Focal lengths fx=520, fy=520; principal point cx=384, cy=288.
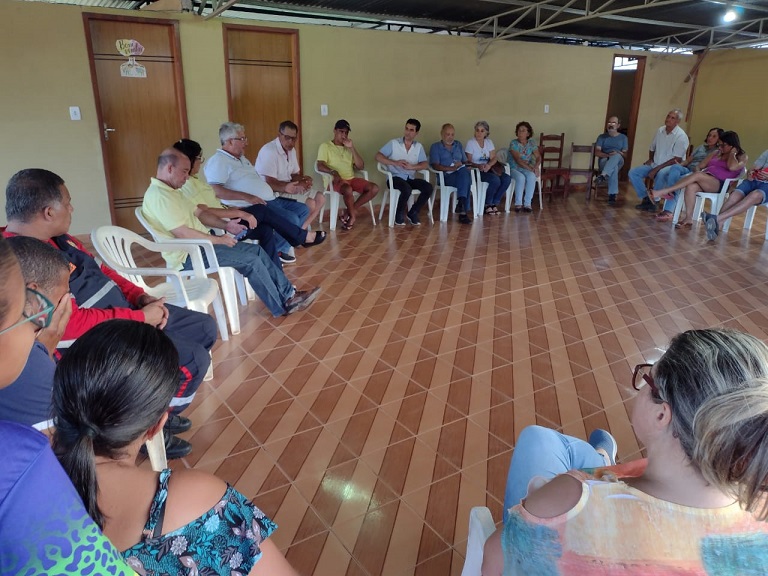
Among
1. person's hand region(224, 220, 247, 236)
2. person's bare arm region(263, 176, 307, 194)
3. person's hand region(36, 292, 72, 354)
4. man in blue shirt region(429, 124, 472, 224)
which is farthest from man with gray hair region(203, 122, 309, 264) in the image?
man in blue shirt region(429, 124, 472, 224)

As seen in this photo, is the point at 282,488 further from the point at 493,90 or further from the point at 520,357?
the point at 493,90

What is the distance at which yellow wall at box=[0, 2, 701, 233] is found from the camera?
16.1ft

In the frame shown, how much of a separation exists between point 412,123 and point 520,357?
3.96m

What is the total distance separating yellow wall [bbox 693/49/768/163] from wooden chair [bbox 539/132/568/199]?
12.0 ft

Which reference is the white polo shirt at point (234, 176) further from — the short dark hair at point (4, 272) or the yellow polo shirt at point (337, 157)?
the short dark hair at point (4, 272)

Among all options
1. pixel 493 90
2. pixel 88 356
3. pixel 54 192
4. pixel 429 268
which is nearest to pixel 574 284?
pixel 429 268

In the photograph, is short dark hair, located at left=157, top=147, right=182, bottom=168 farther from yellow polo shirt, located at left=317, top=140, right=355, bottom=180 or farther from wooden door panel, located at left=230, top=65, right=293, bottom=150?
wooden door panel, located at left=230, top=65, right=293, bottom=150

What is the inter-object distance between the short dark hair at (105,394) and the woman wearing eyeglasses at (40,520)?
29 centimetres

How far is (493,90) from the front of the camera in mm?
7664

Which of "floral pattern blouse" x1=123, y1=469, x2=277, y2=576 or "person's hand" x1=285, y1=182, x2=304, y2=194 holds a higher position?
"person's hand" x1=285, y1=182, x2=304, y2=194

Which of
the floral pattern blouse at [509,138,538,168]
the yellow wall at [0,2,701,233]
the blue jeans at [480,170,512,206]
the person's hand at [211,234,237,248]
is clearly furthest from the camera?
the floral pattern blouse at [509,138,538,168]

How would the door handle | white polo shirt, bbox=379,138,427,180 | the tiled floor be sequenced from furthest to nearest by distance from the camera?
white polo shirt, bbox=379,138,427,180 < the door handle < the tiled floor

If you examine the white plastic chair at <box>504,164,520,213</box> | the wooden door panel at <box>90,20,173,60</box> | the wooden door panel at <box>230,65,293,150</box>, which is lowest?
the white plastic chair at <box>504,164,520,213</box>

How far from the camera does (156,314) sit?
2.11 m
